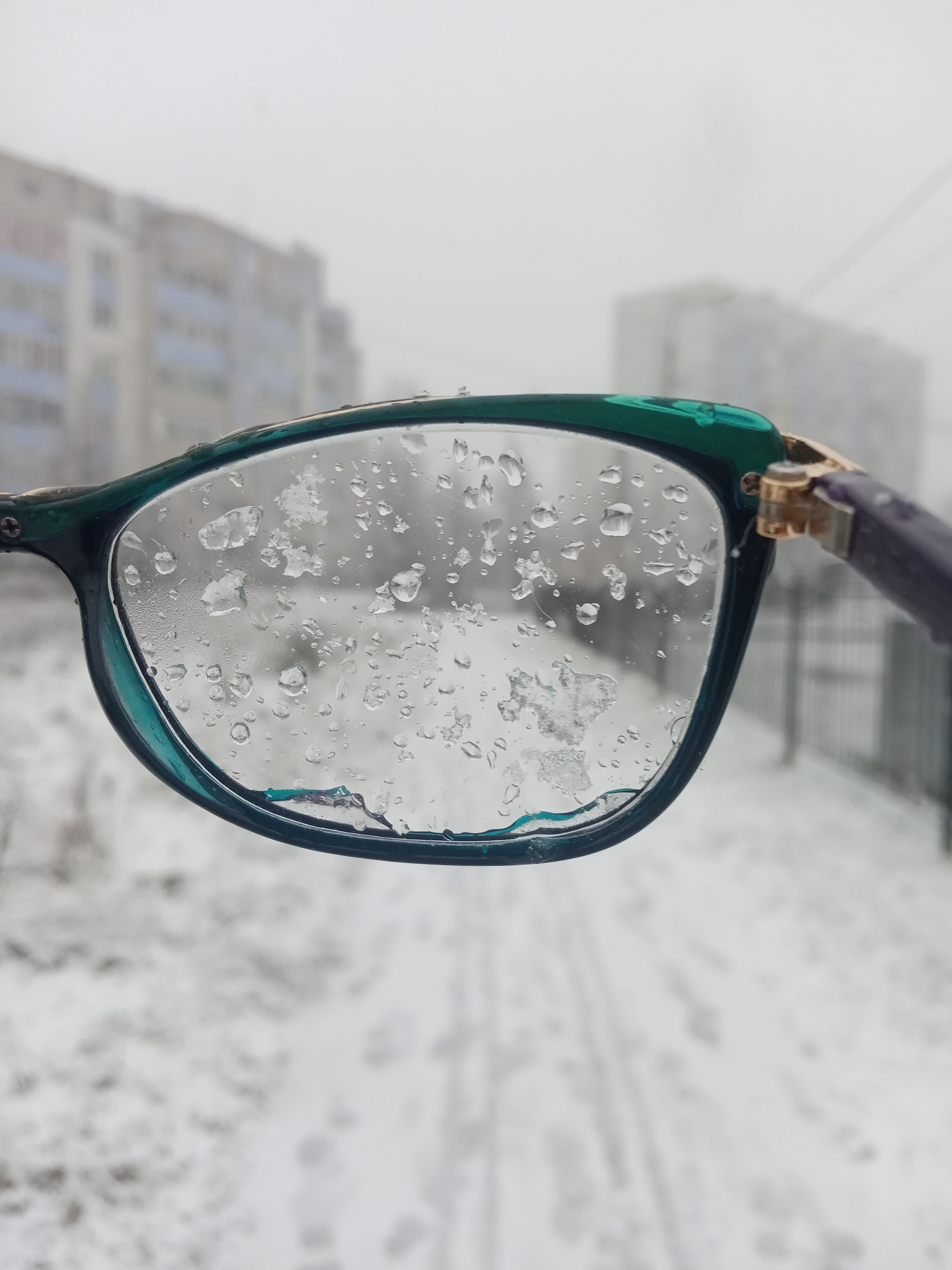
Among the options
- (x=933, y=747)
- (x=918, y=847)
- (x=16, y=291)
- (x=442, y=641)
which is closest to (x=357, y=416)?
(x=442, y=641)

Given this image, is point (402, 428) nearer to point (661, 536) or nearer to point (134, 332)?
point (661, 536)

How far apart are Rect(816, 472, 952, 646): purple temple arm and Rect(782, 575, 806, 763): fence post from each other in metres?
5.29

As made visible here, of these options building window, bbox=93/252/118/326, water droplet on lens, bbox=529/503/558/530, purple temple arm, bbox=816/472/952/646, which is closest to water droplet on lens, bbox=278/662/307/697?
water droplet on lens, bbox=529/503/558/530

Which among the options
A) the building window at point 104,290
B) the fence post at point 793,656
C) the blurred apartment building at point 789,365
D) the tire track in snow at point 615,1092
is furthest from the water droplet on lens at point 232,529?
the blurred apartment building at point 789,365

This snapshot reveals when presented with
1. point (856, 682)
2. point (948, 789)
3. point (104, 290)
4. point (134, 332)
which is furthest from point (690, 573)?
point (134, 332)

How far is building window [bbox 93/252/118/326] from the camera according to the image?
722 cm

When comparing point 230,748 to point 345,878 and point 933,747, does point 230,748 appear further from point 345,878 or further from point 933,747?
point 933,747

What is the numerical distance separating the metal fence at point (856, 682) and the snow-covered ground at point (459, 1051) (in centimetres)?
71

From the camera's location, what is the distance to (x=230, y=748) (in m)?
0.73

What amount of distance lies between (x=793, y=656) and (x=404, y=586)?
5.39 metres

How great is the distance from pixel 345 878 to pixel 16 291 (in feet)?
20.5

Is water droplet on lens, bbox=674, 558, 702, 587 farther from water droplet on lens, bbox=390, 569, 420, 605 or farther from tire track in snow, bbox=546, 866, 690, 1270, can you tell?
tire track in snow, bbox=546, 866, 690, 1270

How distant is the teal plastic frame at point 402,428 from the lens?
605 mm

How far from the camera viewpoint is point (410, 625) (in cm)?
73
